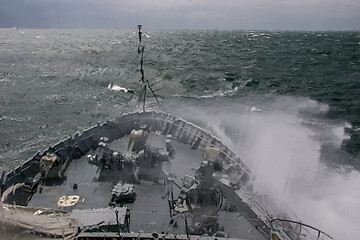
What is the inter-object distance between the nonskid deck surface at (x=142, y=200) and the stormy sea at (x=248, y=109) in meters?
5.05

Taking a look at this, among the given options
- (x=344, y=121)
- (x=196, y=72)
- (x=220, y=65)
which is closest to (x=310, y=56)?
(x=220, y=65)

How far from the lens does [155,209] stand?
59.4 feet

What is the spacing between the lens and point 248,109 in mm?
61438

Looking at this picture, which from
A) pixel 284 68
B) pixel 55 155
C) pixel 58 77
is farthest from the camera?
pixel 284 68

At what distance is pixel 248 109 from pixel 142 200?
4608cm

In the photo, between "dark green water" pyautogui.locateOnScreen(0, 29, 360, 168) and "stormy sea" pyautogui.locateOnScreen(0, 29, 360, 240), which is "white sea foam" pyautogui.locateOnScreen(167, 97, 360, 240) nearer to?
"stormy sea" pyautogui.locateOnScreen(0, 29, 360, 240)

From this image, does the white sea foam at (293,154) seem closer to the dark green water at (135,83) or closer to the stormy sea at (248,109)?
the stormy sea at (248,109)

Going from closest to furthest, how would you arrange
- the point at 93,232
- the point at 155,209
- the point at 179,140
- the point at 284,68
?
the point at 93,232, the point at 155,209, the point at 179,140, the point at 284,68

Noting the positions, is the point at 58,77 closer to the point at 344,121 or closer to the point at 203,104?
the point at 203,104

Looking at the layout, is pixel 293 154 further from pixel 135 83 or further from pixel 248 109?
pixel 135 83

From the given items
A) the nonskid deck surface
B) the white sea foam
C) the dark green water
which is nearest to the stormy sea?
the white sea foam

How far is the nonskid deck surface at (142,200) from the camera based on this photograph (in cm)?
1636

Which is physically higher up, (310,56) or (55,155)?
(310,56)

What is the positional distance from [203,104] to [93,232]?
52965 mm
